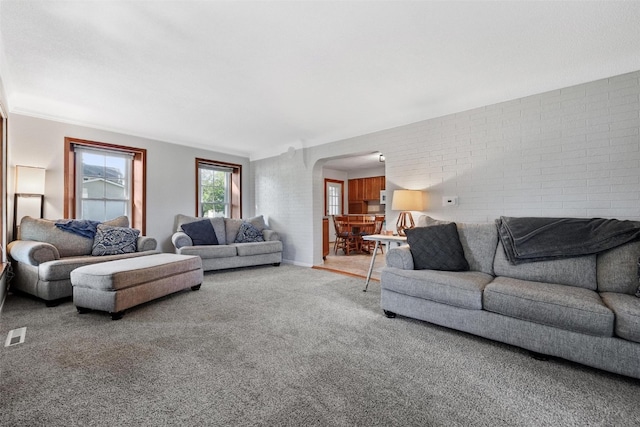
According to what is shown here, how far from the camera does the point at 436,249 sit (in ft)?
9.20

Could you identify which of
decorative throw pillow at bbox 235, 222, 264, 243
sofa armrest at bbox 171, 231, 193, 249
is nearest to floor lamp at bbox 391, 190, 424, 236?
decorative throw pillow at bbox 235, 222, 264, 243

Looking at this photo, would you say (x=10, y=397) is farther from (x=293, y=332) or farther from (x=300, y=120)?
(x=300, y=120)

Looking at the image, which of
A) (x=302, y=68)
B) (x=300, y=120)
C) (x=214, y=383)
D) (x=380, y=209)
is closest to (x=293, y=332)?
(x=214, y=383)

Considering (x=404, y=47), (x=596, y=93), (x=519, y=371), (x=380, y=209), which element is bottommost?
(x=519, y=371)

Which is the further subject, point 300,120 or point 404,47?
point 300,120

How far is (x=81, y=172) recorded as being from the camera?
176 inches

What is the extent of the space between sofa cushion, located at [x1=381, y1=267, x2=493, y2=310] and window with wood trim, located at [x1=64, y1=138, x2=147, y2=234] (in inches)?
174

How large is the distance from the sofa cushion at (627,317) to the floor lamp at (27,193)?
5914mm

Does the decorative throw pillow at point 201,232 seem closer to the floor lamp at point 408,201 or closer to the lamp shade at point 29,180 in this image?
the lamp shade at point 29,180

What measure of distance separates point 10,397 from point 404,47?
11.6 feet

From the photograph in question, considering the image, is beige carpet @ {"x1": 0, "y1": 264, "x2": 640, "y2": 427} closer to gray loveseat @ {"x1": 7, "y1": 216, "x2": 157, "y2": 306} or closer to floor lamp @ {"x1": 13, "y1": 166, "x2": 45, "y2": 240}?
gray loveseat @ {"x1": 7, "y1": 216, "x2": 157, "y2": 306}

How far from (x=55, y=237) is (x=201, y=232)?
1919mm

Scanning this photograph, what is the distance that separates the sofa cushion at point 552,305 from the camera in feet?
5.84

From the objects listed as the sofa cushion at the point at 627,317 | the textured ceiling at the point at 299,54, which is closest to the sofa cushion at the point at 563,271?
the sofa cushion at the point at 627,317
